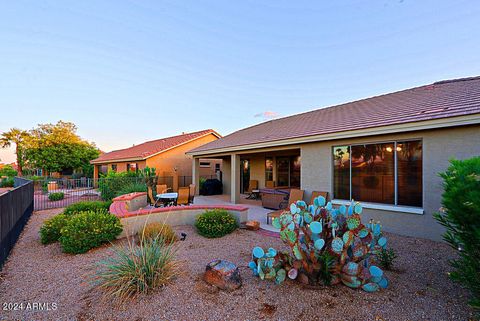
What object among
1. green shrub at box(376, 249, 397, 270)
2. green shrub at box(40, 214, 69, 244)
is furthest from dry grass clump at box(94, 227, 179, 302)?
green shrub at box(376, 249, 397, 270)

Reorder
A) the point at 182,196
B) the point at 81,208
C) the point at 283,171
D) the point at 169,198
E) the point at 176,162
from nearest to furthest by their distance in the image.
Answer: the point at 81,208 → the point at 169,198 → the point at 182,196 → the point at 283,171 → the point at 176,162

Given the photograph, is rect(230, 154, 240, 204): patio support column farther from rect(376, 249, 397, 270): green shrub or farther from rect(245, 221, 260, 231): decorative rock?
rect(376, 249, 397, 270): green shrub

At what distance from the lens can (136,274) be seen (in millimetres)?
3246

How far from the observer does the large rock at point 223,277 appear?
335 centimetres

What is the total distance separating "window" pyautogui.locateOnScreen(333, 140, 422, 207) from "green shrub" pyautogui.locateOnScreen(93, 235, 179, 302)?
624 centimetres

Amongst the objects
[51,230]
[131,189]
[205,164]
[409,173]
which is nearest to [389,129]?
[409,173]

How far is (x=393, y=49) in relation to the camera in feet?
35.1

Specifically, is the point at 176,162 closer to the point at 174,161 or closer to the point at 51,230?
the point at 174,161

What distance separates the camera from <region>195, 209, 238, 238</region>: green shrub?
20.3 ft

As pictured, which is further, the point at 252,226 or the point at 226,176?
the point at 226,176

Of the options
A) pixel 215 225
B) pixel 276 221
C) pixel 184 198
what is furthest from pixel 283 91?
pixel 276 221

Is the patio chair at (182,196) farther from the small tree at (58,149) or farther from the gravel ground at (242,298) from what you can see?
the small tree at (58,149)

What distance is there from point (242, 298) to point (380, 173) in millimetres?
5838

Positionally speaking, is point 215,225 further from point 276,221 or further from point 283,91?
point 283,91
